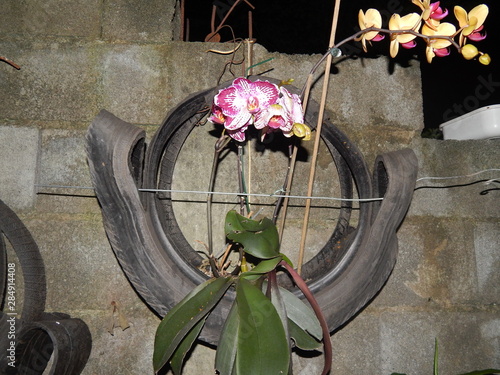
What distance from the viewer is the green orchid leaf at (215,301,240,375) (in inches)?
42.8

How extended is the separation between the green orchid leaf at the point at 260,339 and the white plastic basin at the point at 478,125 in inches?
39.4

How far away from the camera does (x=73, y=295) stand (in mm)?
1416

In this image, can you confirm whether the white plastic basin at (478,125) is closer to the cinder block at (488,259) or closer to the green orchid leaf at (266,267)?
the cinder block at (488,259)

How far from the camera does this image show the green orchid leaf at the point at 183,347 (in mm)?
1121

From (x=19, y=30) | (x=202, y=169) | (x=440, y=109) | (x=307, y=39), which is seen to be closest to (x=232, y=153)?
(x=202, y=169)

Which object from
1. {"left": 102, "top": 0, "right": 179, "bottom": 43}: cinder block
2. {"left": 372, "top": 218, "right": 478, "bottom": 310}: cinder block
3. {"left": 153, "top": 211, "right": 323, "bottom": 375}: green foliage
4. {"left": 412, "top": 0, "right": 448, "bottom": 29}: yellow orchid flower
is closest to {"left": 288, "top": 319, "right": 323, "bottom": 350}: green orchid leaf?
{"left": 153, "top": 211, "right": 323, "bottom": 375}: green foliage

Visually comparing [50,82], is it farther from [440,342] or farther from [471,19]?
[440,342]

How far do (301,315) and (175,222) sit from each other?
0.47 metres

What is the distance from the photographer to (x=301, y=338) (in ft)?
3.81

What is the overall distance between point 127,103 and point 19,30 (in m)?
0.42

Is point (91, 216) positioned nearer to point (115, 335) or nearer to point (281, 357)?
point (115, 335)

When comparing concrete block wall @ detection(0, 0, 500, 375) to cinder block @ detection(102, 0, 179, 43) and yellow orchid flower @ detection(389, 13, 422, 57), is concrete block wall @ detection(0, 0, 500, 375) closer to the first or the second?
cinder block @ detection(102, 0, 179, 43)

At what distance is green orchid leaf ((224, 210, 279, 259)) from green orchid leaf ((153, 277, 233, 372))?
0.44 feet

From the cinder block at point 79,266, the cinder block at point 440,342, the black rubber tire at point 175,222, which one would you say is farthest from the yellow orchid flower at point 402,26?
the cinder block at point 79,266
